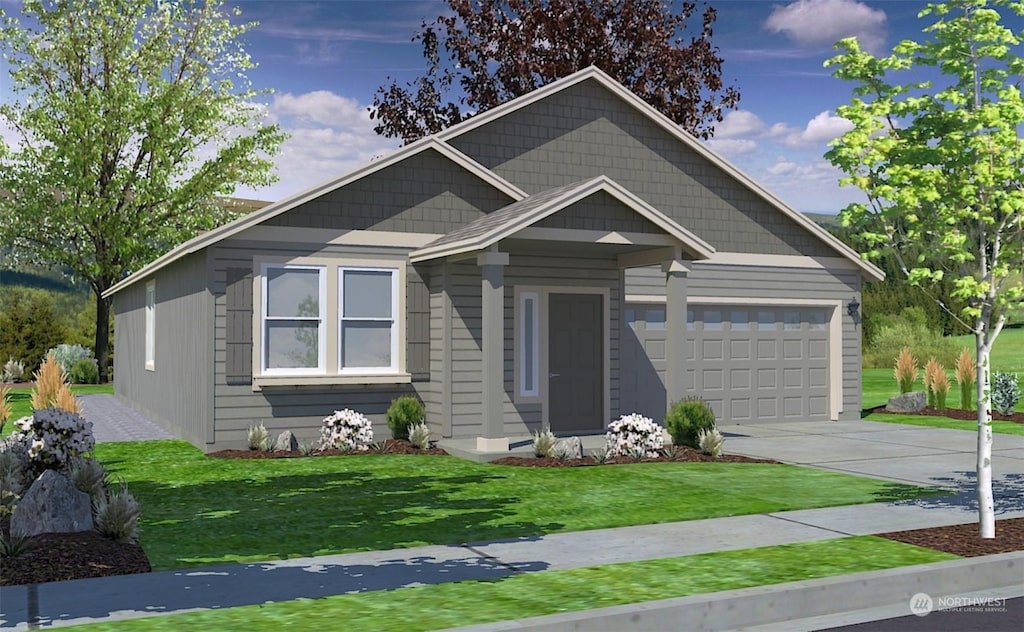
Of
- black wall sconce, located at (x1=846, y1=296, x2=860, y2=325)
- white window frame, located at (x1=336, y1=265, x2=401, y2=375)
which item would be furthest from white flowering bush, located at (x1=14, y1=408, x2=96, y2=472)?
black wall sconce, located at (x1=846, y1=296, x2=860, y2=325)

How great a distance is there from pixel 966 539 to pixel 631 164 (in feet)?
44.2

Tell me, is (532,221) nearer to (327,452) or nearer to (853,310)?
(327,452)

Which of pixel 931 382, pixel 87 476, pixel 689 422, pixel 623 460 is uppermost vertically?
pixel 931 382

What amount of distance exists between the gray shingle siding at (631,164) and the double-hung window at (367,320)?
15.4 ft

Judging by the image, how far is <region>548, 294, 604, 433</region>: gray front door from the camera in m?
18.7

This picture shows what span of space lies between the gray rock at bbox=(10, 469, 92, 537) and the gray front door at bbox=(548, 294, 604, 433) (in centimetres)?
1031

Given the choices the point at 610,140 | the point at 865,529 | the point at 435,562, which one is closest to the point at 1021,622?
the point at 865,529

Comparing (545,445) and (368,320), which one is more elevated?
(368,320)

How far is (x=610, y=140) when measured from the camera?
21.7m

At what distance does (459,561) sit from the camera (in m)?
8.58

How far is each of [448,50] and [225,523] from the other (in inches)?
1302

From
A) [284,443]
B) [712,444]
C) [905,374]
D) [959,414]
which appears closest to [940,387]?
[959,414]

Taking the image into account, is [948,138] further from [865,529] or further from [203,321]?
[203,321]

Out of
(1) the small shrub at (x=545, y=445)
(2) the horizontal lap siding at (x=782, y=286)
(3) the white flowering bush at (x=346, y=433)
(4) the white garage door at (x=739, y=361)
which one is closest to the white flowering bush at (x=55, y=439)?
(3) the white flowering bush at (x=346, y=433)
